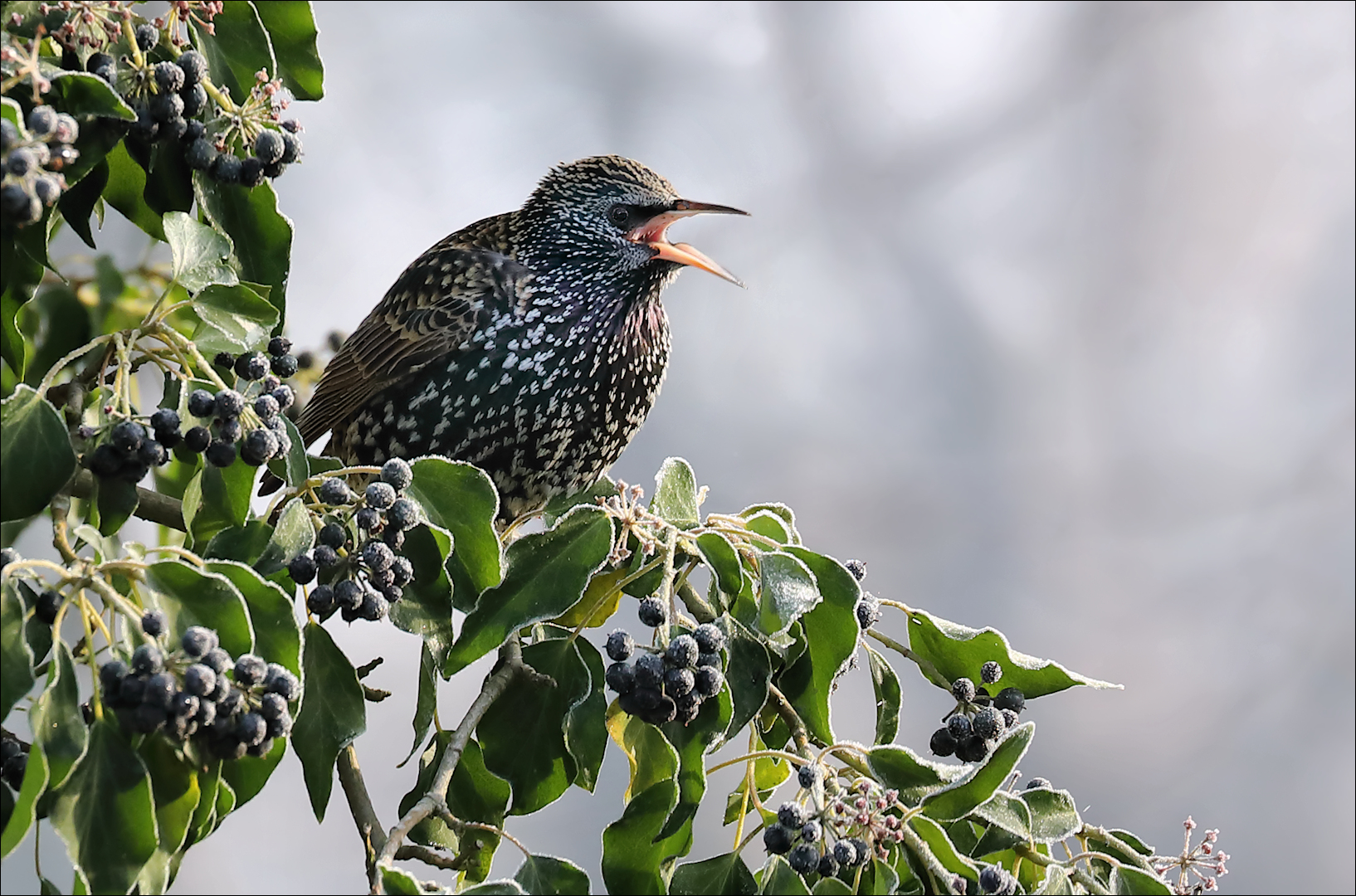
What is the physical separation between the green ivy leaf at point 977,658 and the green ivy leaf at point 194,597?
0.87 metres

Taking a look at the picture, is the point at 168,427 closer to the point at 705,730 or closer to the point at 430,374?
the point at 705,730

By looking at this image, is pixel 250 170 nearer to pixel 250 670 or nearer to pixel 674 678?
pixel 250 670

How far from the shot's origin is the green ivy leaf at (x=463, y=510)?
1509mm

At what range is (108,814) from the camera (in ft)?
3.78

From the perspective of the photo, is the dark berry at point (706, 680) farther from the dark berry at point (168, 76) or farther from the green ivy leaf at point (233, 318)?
the dark berry at point (168, 76)

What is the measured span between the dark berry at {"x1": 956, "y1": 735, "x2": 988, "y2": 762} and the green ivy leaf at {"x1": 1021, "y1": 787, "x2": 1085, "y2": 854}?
0.45ft

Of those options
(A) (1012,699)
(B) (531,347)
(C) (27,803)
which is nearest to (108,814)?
(C) (27,803)

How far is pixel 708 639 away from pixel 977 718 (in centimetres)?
40

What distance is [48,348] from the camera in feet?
7.63

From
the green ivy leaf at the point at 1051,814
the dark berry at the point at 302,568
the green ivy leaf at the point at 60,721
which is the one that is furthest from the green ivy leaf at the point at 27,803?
the green ivy leaf at the point at 1051,814

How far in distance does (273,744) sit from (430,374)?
134 cm

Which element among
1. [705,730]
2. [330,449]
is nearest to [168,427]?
[705,730]

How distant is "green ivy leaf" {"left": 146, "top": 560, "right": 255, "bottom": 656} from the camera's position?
1.18 meters

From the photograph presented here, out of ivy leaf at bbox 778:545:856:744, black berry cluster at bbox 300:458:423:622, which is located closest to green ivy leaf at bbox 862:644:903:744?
ivy leaf at bbox 778:545:856:744
